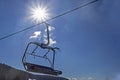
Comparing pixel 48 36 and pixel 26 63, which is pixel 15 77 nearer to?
pixel 26 63

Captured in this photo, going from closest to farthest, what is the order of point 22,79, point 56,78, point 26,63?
point 26,63, point 22,79, point 56,78

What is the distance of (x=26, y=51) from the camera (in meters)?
13.9

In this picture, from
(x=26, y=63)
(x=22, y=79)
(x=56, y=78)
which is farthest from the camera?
(x=56, y=78)

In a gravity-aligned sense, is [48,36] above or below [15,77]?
above

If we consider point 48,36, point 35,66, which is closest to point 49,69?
point 35,66

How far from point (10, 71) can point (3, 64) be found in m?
0.66

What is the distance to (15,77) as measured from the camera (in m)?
13.8

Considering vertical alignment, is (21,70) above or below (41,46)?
below

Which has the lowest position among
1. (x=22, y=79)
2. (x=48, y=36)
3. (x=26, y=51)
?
(x=22, y=79)

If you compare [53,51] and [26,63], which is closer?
[26,63]

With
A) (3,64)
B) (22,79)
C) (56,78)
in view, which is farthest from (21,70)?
(56,78)

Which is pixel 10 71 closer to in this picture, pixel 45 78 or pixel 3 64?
pixel 3 64

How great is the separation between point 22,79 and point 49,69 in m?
1.77

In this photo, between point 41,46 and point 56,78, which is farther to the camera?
point 56,78
